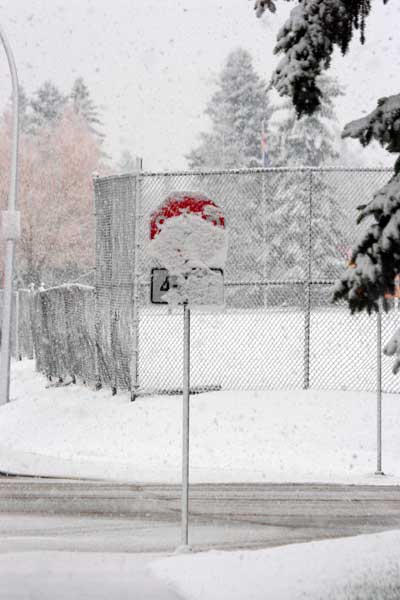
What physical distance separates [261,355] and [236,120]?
5062 cm

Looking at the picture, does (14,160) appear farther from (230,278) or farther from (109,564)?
(109,564)

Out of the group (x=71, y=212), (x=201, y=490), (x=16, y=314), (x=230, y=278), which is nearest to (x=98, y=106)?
(x=71, y=212)

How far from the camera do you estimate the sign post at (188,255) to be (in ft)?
37.5

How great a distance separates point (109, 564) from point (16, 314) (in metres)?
28.6

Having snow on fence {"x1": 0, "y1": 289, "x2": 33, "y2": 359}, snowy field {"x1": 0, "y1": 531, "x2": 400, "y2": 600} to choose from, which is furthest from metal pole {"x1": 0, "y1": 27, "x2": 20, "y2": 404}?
snowy field {"x1": 0, "y1": 531, "x2": 400, "y2": 600}

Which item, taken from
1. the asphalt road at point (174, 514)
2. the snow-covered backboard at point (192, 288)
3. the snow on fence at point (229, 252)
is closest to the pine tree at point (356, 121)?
the snow-covered backboard at point (192, 288)

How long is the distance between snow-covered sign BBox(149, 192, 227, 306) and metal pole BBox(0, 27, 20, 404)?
12.5 meters

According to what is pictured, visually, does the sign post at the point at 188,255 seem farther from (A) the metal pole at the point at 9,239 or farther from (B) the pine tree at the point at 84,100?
(B) the pine tree at the point at 84,100

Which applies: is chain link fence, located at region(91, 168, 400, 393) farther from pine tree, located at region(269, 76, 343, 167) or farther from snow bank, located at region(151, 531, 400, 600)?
pine tree, located at region(269, 76, 343, 167)

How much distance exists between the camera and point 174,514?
13453 millimetres

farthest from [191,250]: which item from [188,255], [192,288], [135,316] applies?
[135,316]

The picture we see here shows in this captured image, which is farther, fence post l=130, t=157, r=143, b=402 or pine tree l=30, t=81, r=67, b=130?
pine tree l=30, t=81, r=67, b=130

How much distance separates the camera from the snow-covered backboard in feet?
37.7

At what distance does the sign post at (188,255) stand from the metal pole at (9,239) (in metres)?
12.5
